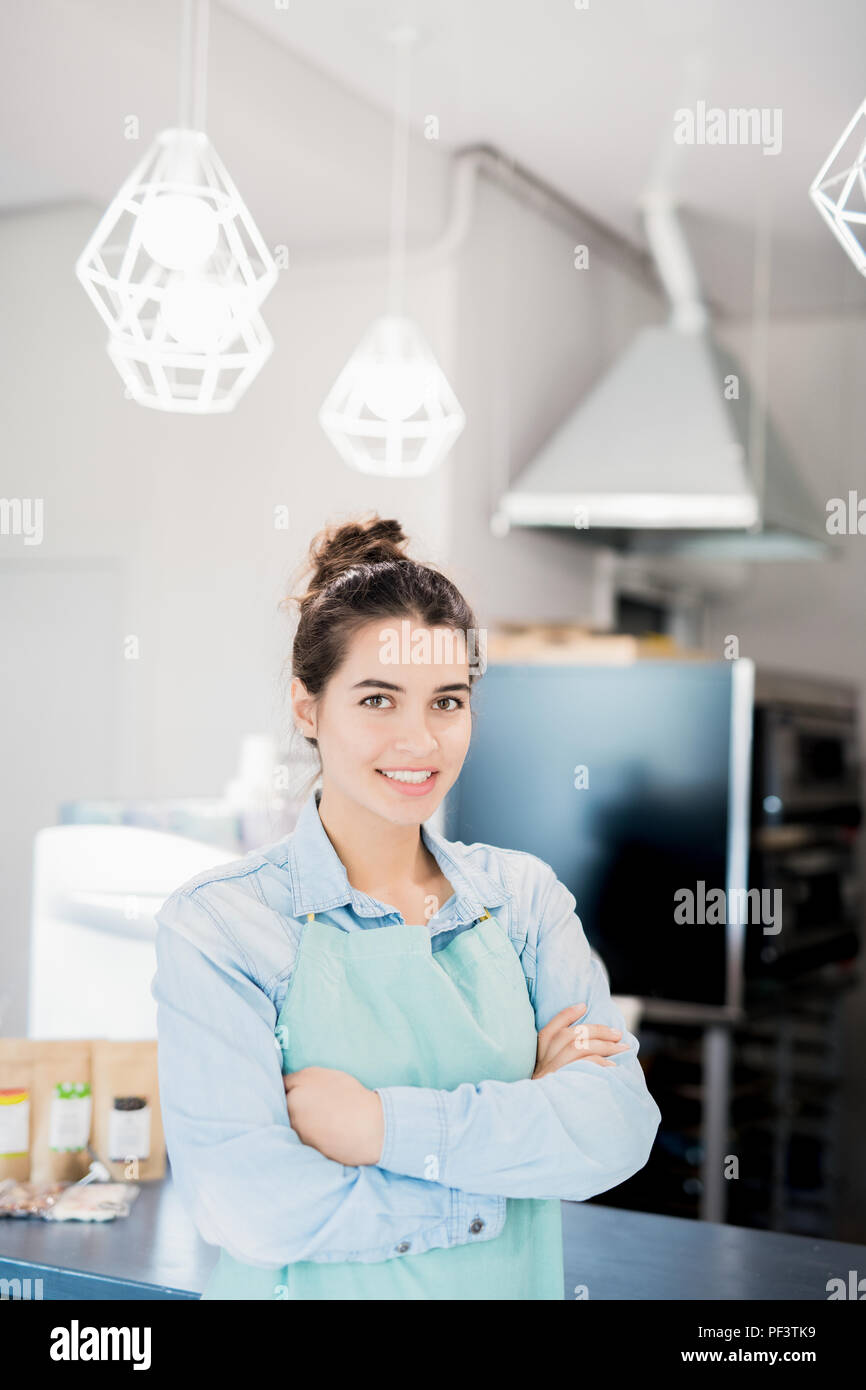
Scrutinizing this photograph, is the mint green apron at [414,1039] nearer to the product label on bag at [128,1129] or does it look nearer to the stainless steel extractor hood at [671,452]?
the product label on bag at [128,1129]

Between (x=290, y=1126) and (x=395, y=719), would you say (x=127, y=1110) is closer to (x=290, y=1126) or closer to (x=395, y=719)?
(x=290, y=1126)

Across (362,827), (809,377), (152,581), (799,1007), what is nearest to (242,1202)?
(362,827)

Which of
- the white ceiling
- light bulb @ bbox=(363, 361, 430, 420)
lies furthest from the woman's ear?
the white ceiling

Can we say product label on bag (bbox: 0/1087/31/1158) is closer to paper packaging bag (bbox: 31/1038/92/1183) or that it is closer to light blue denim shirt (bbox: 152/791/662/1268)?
paper packaging bag (bbox: 31/1038/92/1183)

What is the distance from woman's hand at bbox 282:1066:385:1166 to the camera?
114 cm

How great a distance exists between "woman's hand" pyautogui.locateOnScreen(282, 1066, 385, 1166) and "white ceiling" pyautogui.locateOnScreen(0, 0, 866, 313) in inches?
64.1

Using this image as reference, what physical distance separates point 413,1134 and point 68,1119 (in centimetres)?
77

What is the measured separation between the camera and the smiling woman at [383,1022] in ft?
3.74

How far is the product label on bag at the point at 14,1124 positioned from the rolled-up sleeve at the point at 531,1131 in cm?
77

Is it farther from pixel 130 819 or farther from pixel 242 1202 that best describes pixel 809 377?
pixel 242 1202

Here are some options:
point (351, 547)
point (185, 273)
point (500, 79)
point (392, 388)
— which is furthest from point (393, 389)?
point (500, 79)

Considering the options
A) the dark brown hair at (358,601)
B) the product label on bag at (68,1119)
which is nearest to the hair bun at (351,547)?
the dark brown hair at (358,601)

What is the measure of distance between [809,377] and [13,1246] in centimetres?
403

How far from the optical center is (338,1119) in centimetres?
114
